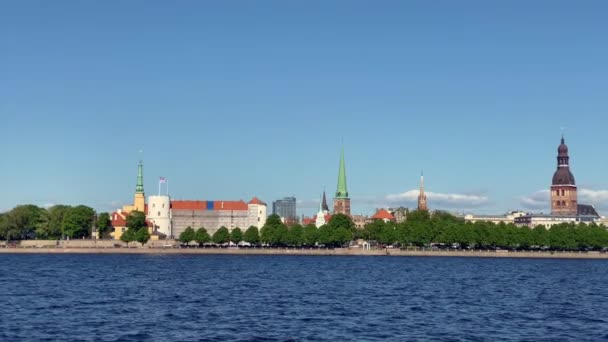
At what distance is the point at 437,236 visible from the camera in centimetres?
14625

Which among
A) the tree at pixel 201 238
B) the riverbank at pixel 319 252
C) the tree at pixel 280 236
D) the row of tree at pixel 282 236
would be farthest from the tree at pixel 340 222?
the tree at pixel 201 238

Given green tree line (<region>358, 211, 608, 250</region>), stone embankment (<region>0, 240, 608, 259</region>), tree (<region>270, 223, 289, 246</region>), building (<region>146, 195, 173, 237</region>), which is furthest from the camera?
building (<region>146, 195, 173, 237</region>)

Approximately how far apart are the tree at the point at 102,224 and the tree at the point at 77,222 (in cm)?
179

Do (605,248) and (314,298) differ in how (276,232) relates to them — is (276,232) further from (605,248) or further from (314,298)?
(314,298)

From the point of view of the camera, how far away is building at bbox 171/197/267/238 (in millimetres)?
180375

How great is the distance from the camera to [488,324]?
39406 mm

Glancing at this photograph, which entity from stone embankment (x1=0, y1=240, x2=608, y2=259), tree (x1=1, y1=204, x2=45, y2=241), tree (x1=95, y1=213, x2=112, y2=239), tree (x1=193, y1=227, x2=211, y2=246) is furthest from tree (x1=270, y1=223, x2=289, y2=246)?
tree (x1=1, y1=204, x2=45, y2=241)

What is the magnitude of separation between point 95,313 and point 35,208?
12718 cm

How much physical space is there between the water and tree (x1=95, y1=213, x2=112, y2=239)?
271ft

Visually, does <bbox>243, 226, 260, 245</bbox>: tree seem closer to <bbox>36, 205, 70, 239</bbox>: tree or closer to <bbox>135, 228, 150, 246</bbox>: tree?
<bbox>135, 228, 150, 246</bbox>: tree

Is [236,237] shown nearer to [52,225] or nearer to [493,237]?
[52,225]

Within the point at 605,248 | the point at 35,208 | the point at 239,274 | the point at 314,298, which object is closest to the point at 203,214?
the point at 35,208

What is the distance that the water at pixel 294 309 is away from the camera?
35469mm

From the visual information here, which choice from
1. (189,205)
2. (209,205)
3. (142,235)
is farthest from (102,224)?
(209,205)
